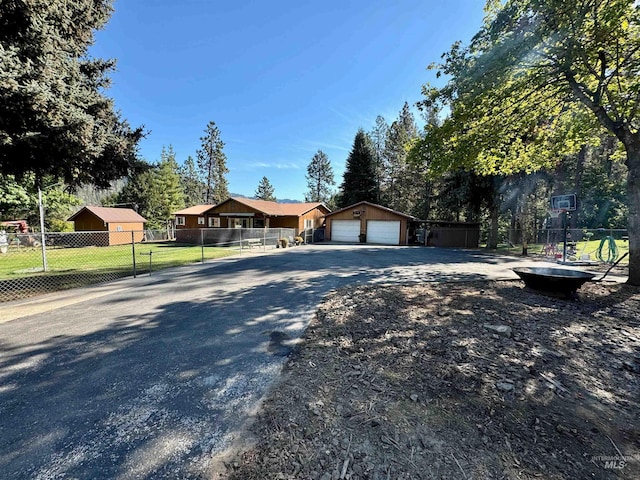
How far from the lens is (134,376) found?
9.82 feet

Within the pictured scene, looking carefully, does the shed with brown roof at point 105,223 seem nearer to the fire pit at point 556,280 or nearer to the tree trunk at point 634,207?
the fire pit at point 556,280

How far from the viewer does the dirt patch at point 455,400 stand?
190 centimetres

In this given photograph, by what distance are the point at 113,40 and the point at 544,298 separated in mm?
14440

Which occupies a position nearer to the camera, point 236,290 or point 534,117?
point 236,290

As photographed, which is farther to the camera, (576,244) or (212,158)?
(212,158)

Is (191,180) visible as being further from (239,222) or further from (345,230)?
(345,230)

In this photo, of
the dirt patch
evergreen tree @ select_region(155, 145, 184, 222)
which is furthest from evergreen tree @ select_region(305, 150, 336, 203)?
the dirt patch

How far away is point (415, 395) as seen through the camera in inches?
104

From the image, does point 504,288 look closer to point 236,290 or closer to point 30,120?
point 236,290

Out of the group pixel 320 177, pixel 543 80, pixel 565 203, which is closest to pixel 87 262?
pixel 543 80

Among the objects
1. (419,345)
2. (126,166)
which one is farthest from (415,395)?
(126,166)

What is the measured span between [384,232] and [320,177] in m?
26.4

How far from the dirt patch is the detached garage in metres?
18.5

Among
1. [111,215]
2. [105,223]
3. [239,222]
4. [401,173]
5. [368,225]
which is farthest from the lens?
[401,173]
